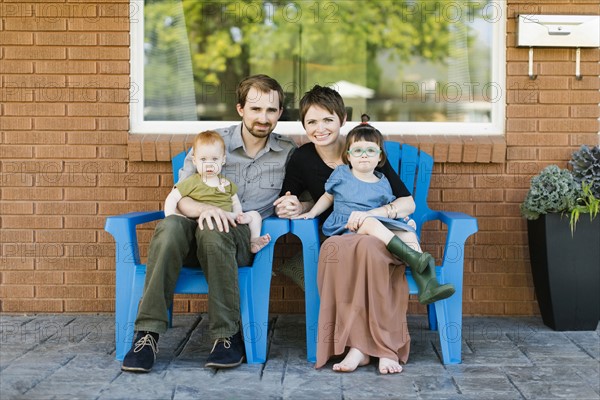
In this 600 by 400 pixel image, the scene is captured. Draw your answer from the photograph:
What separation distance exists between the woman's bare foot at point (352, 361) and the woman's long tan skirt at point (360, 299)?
2 centimetres

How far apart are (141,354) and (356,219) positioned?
107cm

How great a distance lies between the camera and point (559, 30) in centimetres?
412

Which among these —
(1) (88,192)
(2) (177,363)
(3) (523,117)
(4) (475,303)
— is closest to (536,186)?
(3) (523,117)

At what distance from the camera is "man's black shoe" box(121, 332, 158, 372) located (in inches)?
126

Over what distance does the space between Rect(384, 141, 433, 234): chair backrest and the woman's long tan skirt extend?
0.76 meters

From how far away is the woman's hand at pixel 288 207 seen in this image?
3.58m

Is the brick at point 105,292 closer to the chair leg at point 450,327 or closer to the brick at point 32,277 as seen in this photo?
the brick at point 32,277

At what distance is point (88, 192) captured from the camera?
4.29 metres

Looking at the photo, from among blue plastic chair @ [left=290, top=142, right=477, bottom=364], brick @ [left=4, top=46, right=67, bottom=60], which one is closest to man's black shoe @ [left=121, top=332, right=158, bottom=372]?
blue plastic chair @ [left=290, top=142, right=477, bottom=364]

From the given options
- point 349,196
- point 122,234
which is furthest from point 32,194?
point 349,196

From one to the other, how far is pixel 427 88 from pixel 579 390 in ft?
21.5

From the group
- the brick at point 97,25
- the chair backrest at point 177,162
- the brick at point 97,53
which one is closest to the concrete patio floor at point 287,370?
the chair backrest at point 177,162

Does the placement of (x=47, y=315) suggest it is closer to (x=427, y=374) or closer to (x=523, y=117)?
(x=427, y=374)

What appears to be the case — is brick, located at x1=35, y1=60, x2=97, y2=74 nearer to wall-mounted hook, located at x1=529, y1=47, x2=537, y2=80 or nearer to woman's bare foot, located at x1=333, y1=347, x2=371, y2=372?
woman's bare foot, located at x1=333, y1=347, x2=371, y2=372
